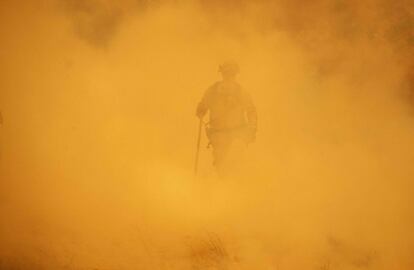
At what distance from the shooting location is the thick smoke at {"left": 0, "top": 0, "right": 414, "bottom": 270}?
6.22 meters

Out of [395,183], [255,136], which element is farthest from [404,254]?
[255,136]

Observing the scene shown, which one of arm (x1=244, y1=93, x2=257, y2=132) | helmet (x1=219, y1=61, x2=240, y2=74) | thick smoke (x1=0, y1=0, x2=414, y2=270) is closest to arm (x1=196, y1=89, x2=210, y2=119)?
thick smoke (x1=0, y1=0, x2=414, y2=270)

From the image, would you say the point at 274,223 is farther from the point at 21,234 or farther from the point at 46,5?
the point at 46,5

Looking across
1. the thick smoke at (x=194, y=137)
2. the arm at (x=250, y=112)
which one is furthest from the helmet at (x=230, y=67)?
the arm at (x=250, y=112)

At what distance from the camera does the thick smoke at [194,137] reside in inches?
245

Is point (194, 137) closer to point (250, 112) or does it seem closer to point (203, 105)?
point (203, 105)

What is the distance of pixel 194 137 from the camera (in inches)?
260

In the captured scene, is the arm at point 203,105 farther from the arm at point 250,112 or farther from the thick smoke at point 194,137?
the arm at point 250,112

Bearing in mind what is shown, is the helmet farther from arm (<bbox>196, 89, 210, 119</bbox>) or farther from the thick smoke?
arm (<bbox>196, 89, 210, 119</bbox>)

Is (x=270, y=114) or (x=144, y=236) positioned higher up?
(x=270, y=114)

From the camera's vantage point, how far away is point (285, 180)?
6.41m

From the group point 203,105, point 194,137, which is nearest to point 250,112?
point 203,105

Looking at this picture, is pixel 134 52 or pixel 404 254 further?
pixel 134 52

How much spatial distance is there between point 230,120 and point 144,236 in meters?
1.78
